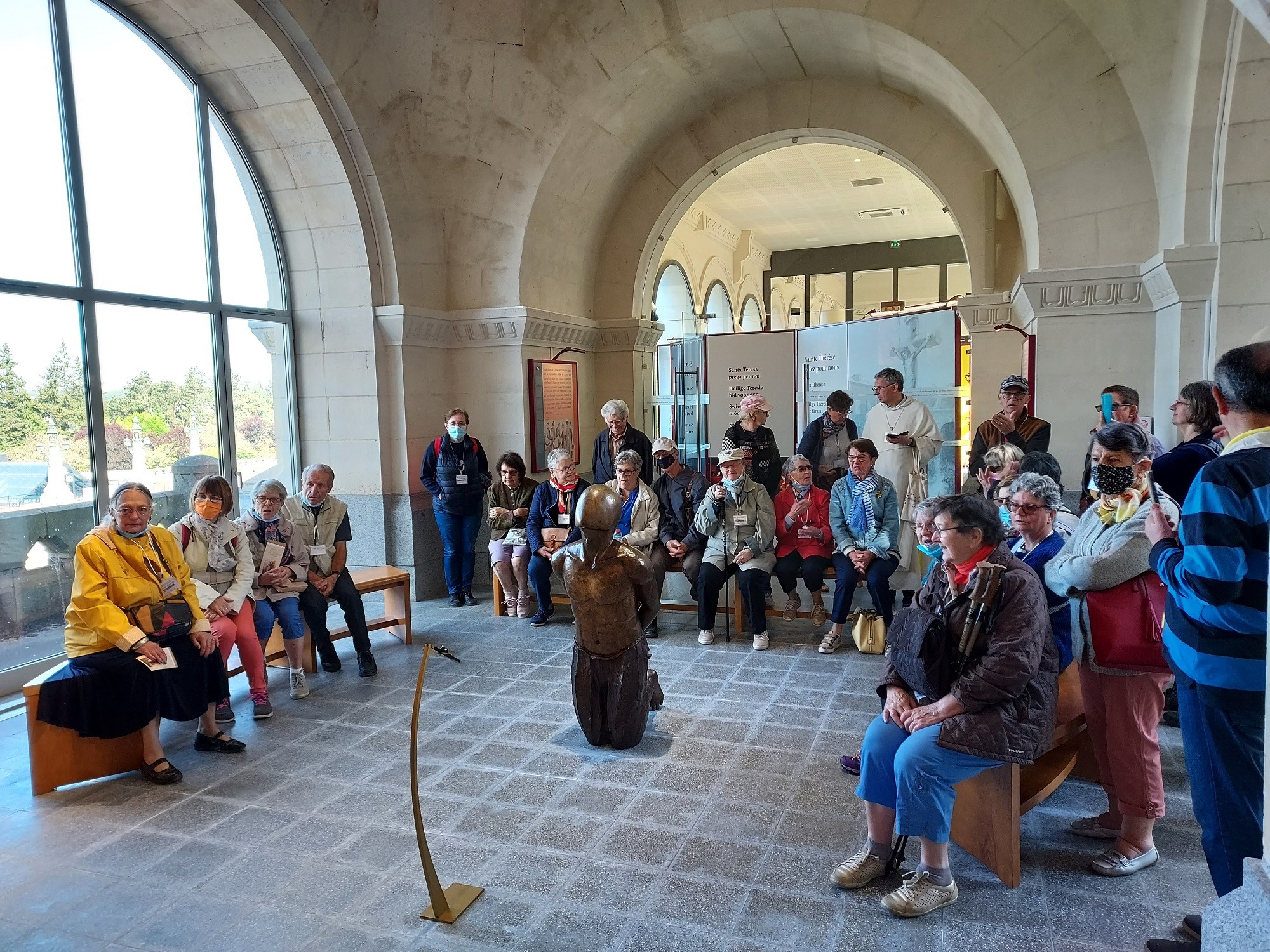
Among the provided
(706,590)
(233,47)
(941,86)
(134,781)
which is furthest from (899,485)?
(233,47)

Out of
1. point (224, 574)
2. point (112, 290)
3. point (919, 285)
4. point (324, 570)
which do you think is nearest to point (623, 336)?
point (324, 570)

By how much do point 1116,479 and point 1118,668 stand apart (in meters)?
0.72

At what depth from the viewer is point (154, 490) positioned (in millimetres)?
6625

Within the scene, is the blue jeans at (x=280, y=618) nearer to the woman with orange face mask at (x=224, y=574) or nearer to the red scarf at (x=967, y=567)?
the woman with orange face mask at (x=224, y=574)

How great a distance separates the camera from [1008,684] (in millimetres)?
2848

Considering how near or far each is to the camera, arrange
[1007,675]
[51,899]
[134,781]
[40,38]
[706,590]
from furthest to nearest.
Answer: [706,590] < [40,38] < [134,781] < [51,899] < [1007,675]

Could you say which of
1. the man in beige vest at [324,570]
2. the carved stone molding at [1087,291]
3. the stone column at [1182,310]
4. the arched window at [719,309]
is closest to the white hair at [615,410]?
the man in beige vest at [324,570]

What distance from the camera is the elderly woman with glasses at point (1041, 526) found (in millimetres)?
3416

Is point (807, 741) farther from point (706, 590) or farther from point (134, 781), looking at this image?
point (134, 781)

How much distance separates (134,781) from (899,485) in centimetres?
533

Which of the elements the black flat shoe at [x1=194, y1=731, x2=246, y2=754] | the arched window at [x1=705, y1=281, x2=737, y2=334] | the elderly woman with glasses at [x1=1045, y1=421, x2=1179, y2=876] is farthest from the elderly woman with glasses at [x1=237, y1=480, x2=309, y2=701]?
the arched window at [x1=705, y1=281, x2=737, y2=334]

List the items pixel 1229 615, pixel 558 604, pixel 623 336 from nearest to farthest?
pixel 1229 615
pixel 558 604
pixel 623 336

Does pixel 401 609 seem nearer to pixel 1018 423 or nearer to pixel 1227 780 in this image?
pixel 1018 423

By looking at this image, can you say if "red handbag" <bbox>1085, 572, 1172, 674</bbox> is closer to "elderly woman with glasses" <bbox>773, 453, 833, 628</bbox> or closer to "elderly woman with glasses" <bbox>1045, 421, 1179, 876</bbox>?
"elderly woman with glasses" <bbox>1045, 421, 1179, 876</bbox>
